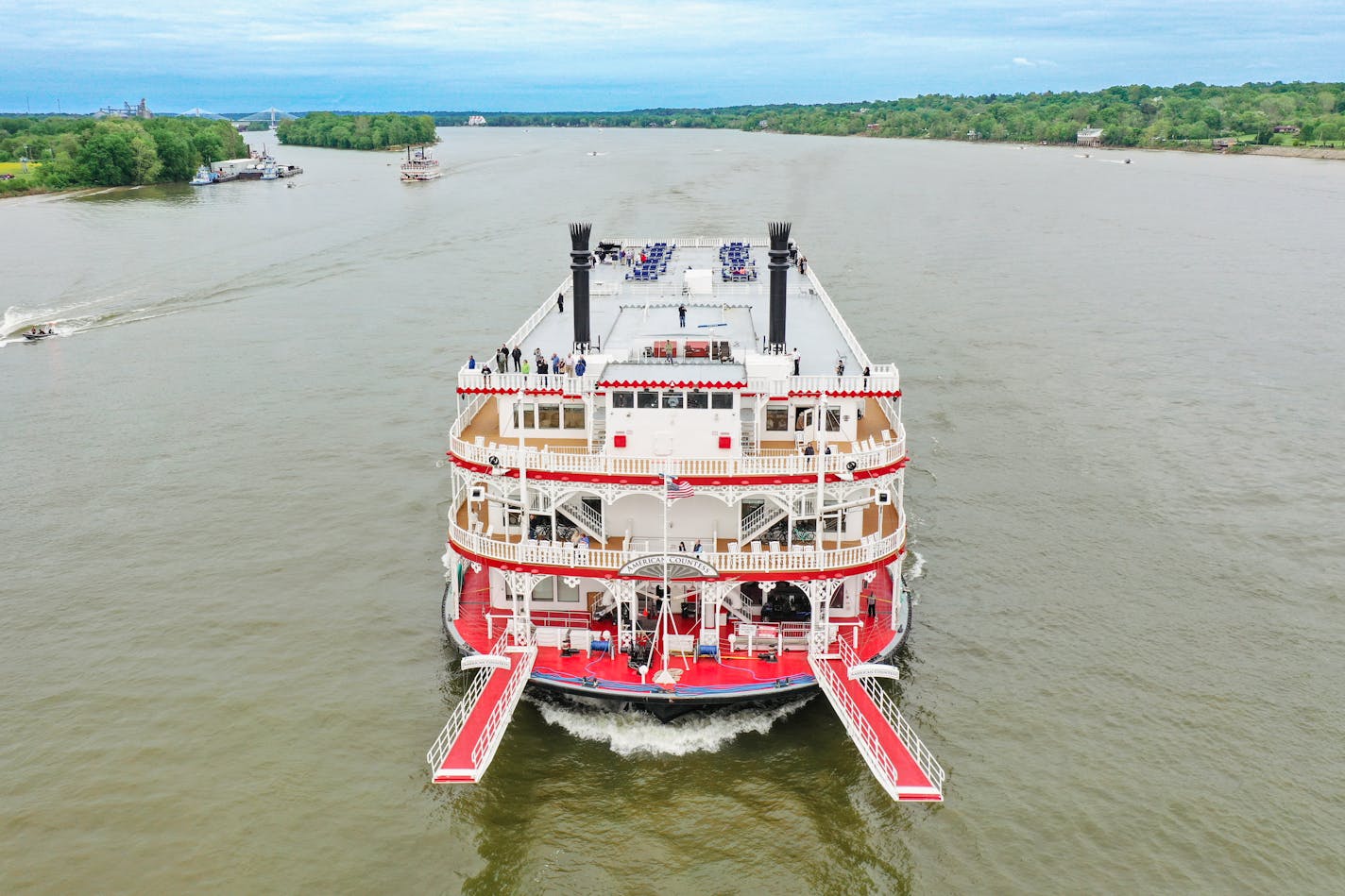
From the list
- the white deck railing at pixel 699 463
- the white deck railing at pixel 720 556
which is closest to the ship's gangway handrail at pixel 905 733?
the white deck railing at pixel 720 556

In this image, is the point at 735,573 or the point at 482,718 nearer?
the point at 482,718

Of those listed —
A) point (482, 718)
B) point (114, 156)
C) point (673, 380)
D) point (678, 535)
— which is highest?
point (114, 156)

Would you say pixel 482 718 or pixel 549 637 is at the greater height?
pixel 549 637

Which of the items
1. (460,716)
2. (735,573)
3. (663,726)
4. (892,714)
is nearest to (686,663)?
(663,726)

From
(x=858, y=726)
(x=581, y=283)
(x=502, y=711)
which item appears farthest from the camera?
(x=581, y=283)

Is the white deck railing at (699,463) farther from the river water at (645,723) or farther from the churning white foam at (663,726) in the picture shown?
the river water at (645,723)

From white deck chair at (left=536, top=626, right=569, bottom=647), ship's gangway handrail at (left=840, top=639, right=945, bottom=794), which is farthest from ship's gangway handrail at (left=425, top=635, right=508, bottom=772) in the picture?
ship's gangway handrail at (left=840, top=639, right=945, bottom=794)

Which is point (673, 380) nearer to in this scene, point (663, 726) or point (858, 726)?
point (663, 726)

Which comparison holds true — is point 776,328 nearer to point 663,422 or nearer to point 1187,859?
point 663,422
